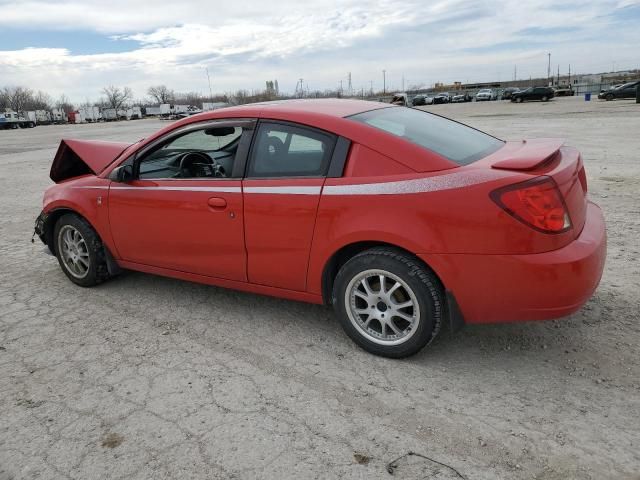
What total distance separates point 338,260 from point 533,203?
122 centimetres

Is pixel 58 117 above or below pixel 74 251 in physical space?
above

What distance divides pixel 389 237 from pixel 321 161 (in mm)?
696

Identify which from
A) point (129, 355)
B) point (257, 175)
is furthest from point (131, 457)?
point (257, 175)

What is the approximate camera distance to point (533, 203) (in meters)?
2.66

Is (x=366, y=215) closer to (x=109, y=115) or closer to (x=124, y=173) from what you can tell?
(x=124, y=173)

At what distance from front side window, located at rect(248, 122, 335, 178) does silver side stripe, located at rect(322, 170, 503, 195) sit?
290mm

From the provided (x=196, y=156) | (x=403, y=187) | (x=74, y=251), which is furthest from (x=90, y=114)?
(x=403, y=187)

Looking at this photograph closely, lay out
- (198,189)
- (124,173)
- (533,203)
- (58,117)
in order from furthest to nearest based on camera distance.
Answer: (58,117), (124,173), (198,189), (533,203)

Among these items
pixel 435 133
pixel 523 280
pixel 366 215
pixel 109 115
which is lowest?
pixel 523 280

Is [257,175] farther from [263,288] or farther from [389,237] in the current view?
[389,237]

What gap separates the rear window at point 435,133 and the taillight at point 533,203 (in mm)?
423

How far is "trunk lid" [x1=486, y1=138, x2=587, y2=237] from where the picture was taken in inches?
109

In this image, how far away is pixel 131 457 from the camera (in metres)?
2.48

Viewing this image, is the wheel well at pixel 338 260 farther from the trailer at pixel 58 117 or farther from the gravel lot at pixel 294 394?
the trailer at pixel 58 117
